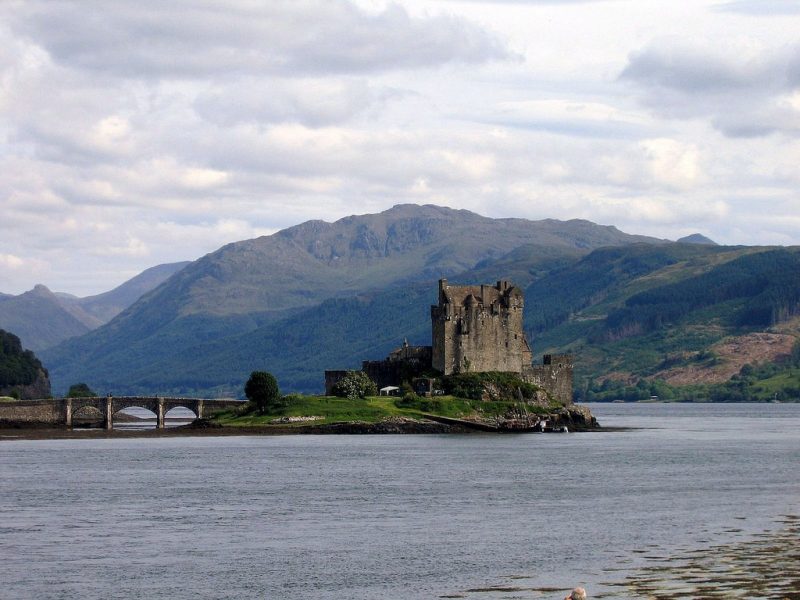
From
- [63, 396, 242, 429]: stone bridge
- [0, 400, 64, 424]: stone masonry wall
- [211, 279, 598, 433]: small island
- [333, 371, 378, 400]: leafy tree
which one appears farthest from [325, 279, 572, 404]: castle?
[0, 400, 64, 424]: stone masonry wall

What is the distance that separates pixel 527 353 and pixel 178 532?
104305mm

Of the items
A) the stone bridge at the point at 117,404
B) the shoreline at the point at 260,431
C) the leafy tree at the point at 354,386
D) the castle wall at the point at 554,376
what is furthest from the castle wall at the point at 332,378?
the castle wall at the point at 554,376

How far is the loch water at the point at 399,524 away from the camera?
56.9 metres

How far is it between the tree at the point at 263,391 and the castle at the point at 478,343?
8.43 metres

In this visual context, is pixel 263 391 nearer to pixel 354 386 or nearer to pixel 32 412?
pixel 354 386

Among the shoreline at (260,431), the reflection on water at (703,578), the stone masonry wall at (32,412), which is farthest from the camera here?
the stone masonry wall at (32,412)

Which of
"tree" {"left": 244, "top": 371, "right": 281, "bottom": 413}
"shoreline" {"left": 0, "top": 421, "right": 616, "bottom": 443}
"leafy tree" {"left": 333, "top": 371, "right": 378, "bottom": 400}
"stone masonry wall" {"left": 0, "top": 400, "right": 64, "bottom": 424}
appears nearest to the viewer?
"shoreline" {"left": 0, "top": 421, "right": 616, "bottom": 443}

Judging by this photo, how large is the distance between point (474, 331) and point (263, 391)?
2543cm

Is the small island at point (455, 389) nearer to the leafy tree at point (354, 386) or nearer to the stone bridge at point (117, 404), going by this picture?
the leafy tree at point (354, 386)

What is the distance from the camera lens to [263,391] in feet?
541

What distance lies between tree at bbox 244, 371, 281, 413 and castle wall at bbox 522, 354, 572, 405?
2986 cm

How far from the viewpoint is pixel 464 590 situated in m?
55.0

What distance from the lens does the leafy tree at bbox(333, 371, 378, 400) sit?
165125 millimetres

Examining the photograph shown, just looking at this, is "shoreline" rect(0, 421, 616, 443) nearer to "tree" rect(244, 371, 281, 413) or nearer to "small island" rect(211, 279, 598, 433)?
"small island" rect(211, 279, 598, 433)
